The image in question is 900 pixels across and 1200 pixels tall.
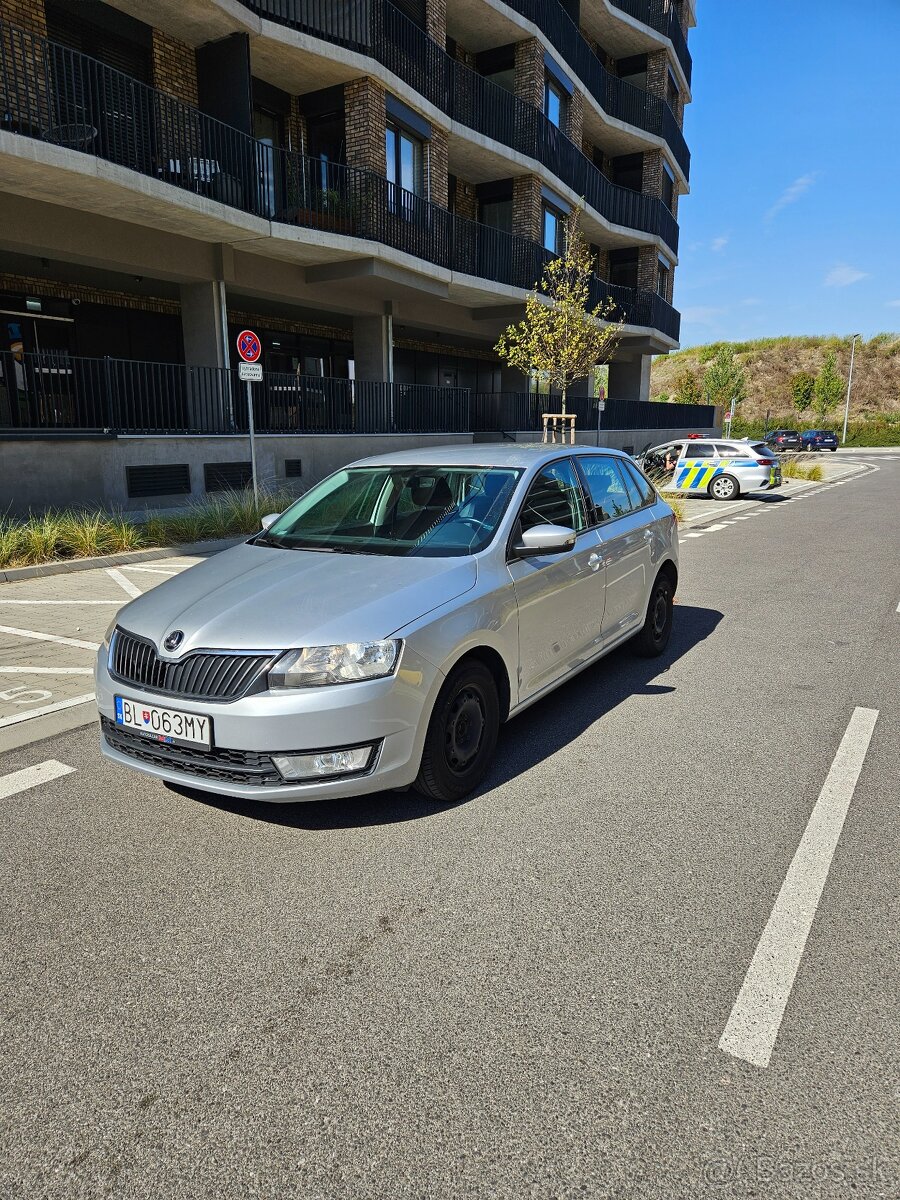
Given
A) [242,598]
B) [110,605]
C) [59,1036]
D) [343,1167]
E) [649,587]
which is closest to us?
[343,1167]

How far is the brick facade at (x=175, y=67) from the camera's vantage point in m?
13.4

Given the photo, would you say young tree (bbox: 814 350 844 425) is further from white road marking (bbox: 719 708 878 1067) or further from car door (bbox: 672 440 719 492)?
white road marking (bbox: 719 708 878 1067)

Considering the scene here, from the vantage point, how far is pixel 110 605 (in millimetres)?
7883

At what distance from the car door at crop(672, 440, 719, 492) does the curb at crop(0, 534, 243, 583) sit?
13.5 meters

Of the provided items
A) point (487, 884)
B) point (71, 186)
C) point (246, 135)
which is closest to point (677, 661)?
point (487, 884)

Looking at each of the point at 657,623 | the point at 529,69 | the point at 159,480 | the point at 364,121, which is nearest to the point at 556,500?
the point at 657,623

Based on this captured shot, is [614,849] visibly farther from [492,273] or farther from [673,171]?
[673,171]

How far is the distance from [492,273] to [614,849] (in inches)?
805

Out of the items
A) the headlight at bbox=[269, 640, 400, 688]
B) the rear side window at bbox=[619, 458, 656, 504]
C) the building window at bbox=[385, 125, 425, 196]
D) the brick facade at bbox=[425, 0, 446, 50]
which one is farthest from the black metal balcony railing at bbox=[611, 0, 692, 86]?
the headlight at bbox=[269, 640, 400, 688]

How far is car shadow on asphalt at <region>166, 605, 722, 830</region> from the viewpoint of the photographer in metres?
3.65

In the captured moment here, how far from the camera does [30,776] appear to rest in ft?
13.6

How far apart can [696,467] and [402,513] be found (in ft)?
60.7

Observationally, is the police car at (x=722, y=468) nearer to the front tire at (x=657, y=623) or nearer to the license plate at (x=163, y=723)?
the front tire at (x=657, y=623)

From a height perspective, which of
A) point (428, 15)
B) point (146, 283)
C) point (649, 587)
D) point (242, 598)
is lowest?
point (649, 587)
